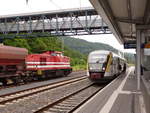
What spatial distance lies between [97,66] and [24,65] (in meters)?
6.05

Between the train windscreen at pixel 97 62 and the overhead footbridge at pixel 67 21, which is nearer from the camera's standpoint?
the train windscreen at pixel 97 62

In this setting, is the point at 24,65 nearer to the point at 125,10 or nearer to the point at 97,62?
the point at 97,62

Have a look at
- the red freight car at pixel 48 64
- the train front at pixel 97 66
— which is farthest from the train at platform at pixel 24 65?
the train front at pixel 97 66

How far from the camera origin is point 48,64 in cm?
2397

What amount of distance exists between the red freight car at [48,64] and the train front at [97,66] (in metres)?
5.50

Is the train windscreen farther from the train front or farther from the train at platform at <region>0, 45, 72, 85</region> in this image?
the train at platform at <region>0, 45, 72, 85</region>

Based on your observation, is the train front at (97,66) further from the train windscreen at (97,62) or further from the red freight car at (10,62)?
the red freight car at (10,62)

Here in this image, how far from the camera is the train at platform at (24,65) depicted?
1712 cm

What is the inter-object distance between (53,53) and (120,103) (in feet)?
54.4

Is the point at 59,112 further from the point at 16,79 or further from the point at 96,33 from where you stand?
the point at 96,33

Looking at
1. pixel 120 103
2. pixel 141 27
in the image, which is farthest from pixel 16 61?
pixel 120 103

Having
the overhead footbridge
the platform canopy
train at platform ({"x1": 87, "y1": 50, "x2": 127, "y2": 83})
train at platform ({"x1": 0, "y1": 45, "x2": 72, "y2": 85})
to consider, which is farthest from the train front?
the overhead footbridge

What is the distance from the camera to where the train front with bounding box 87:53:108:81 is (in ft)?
60.0

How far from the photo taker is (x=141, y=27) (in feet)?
46.2
